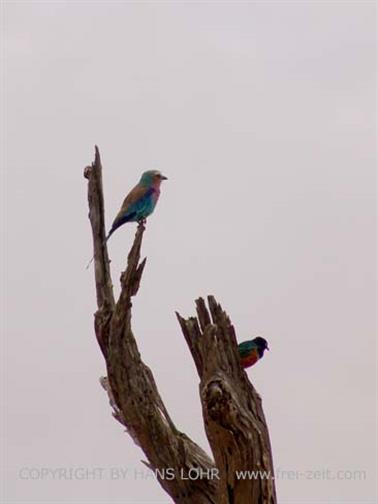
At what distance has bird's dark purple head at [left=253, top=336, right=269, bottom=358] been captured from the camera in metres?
11.7

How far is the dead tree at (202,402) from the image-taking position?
9.05 metres

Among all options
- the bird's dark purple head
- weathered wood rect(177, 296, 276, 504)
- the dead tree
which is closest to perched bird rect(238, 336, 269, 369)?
the bird's dark purple head

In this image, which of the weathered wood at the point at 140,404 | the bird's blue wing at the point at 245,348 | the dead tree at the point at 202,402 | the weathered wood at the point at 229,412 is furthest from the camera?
the bird's blue wing at the point at 245,348

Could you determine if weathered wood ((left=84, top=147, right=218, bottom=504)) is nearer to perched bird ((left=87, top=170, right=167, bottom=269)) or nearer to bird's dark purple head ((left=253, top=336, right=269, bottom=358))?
perched bird ((left=87, top=170, right=167, bottom=269))

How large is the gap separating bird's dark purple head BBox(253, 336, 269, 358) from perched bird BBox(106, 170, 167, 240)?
2.00 metres

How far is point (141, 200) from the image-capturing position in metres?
11.2

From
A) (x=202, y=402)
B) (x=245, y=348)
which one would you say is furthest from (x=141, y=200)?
(x=202, y=402)

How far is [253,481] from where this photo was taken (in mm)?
9164

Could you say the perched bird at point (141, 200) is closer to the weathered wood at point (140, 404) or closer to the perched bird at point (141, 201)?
the perched bird at point (141, 201)

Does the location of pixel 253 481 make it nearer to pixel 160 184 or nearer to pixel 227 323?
pixel 227 323

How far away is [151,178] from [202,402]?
344 centimetres

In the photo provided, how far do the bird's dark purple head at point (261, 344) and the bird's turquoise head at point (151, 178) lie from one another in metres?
2.17

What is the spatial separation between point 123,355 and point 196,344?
0.97 metres

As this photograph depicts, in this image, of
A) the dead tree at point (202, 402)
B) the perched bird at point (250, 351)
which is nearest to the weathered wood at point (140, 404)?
the dead tree at point (202, 402)
